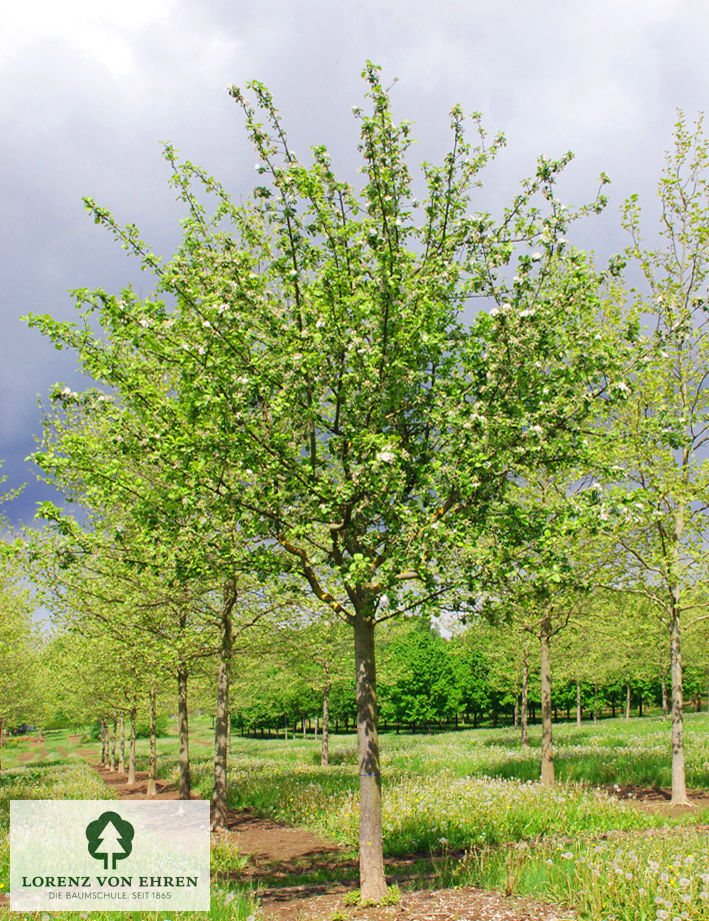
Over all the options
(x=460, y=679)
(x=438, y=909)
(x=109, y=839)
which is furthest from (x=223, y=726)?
(x=460, y=679)

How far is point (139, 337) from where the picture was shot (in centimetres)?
849

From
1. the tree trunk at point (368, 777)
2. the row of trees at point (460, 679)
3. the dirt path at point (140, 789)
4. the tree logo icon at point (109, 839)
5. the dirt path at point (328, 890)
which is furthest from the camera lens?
the dirt path at point (140, 789)

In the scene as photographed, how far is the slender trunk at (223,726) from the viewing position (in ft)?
46.5

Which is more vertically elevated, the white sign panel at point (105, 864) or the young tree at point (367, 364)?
the young tree at point (367, 364)

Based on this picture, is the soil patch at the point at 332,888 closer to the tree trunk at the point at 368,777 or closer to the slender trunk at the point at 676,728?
the tree trunk at the point at 368,777

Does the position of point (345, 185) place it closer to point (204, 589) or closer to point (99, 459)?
point (99, 459)

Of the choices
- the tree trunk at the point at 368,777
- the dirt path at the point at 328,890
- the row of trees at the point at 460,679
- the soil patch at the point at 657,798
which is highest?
the tree trunk at the point at 368,777

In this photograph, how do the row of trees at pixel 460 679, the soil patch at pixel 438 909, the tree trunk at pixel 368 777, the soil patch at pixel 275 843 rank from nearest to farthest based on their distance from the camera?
the soil patch at pixel 438 909
the tree trunk at pixel 368 777
the soil patch at pixel 275 843
the row of trees at pixel 460 679

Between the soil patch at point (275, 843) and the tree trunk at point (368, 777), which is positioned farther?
the soil patch at point (275, 843)

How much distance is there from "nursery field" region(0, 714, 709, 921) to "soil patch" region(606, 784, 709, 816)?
0.24 ft

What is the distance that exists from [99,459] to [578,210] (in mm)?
8339

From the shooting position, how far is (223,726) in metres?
14.9

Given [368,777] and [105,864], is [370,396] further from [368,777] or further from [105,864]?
[105,864]

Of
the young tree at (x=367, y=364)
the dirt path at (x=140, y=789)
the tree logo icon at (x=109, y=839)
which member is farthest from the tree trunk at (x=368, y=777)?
the dirt path at (x=140, y=789)
